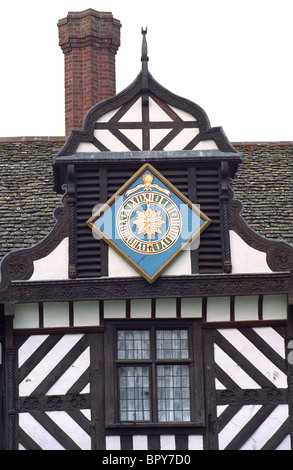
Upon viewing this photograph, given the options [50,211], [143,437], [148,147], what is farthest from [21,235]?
[143,437]

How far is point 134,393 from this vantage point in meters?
18.5

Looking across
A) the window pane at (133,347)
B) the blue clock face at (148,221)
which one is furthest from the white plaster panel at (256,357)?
the blue clock face at (148,221)

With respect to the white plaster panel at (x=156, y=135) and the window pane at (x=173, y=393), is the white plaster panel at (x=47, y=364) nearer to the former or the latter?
the window pane at (x=173, y=393)

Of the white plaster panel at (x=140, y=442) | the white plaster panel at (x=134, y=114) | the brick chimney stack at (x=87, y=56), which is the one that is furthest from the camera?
the brick chimney stack at (x=87, y=56)

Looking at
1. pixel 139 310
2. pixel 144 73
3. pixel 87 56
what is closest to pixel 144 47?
pixel 144 73

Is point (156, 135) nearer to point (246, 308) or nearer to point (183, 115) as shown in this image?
point (183, 115)

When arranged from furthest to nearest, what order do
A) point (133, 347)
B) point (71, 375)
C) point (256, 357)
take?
point (133, 347)
point (256, 357)
point (71, 375)

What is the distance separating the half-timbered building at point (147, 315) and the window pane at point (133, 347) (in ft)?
0.04

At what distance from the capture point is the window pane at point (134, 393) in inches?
725

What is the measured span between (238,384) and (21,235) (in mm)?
4002

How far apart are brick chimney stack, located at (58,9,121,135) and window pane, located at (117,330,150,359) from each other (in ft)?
21.9

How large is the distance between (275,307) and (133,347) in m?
2.03

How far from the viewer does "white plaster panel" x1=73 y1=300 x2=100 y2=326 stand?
61.2 feet
